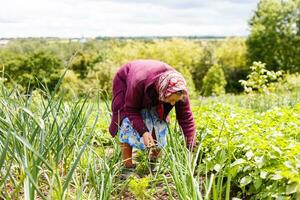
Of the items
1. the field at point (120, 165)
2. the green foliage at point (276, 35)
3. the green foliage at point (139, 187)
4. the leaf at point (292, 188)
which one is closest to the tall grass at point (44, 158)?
the field at point (120, 165)

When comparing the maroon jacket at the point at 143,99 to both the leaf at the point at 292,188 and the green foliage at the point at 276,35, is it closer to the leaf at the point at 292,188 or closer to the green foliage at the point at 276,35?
the leaf at the point at 292,188

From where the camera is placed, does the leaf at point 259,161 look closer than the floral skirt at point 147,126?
Yes

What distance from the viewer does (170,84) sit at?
290cm

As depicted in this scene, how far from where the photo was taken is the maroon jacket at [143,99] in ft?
10.3

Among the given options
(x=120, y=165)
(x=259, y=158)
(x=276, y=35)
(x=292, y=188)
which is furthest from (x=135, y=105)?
(x=276, y=35)

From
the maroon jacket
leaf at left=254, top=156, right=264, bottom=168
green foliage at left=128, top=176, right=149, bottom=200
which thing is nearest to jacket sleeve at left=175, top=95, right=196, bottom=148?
the maroon jacket

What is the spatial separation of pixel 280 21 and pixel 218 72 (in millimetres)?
10022

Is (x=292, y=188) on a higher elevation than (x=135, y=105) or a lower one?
lower

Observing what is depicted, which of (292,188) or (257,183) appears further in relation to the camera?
(257,183)

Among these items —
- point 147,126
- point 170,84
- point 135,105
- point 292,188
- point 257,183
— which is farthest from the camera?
point 147,126

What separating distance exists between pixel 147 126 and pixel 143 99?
31 centimetres

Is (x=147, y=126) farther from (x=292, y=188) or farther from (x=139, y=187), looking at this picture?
(x=292, y=188)

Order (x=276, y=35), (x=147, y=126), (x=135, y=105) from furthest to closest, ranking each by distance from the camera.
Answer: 1. (x=276, y=35)
2. (x=147, y=126)
3. (x=135, y=105)

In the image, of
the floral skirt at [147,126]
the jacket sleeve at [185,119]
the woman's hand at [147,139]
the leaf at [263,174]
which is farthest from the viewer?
the floral skirt at [147,126]
